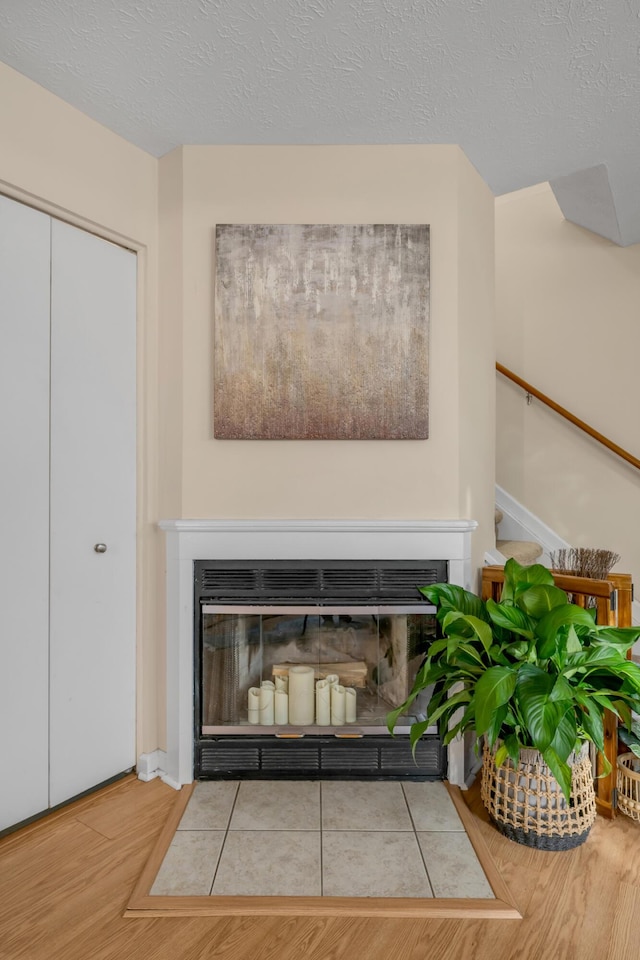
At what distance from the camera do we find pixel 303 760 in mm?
2221

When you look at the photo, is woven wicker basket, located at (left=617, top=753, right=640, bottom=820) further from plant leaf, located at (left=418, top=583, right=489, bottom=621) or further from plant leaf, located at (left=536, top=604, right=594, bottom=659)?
plant leaf, located at (left=418, top=583, right=489, bottom=621)

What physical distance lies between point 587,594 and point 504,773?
2.13 feet

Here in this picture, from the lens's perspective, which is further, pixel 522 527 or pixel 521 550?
pixel 522 527

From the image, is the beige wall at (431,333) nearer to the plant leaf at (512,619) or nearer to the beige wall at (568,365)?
the plant leaf at (512,619)

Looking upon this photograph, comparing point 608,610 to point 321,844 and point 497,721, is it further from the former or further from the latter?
point 321,844

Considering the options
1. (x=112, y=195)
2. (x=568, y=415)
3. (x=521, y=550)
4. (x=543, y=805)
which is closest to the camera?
(x=543, y=805)

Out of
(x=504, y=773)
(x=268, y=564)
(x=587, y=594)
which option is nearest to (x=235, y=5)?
(x=268, y=564)

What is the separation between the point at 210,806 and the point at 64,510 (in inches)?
46.1

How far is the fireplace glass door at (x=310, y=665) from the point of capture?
2.24 m

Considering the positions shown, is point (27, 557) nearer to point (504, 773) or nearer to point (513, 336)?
point (504, 773)

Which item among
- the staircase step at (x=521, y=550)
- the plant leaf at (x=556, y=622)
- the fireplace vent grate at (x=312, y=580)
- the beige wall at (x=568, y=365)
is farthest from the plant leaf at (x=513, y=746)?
the beige wall at (x=568, y=365)

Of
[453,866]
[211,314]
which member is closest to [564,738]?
[453,866]

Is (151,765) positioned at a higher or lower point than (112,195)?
lower

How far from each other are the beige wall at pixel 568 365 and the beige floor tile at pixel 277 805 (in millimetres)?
1929
